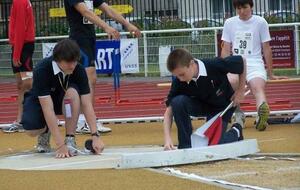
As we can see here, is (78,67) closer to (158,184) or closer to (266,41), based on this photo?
(158,184)

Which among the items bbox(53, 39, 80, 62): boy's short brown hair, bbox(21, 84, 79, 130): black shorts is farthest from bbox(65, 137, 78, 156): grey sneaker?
bbox(53, 39, 80, 62): boy's short brown hair

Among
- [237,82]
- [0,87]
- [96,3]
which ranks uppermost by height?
[96,3]

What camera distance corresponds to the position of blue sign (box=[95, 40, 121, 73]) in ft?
36.2

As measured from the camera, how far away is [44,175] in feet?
18.4

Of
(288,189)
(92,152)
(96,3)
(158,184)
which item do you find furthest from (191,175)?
(96,3)

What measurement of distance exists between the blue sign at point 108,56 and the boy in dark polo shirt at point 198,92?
3.69m

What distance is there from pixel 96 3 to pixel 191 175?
3625 millimetres

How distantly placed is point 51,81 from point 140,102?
5.43 m

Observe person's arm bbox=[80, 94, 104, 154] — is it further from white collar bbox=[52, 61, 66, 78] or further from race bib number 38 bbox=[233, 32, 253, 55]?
race bib number 38 bbox=[233, 32, 253, 55]

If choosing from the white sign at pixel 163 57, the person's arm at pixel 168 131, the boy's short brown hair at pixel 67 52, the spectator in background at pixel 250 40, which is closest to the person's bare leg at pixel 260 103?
the spectator in background at pixel 250 40

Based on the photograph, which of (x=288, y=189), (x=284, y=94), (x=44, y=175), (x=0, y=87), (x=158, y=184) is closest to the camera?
(x=288, y=189)

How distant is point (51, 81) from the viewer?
6.57 m

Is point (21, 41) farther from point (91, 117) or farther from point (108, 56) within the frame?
point (108, 56)

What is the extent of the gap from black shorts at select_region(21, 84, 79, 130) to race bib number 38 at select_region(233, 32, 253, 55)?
265cm
